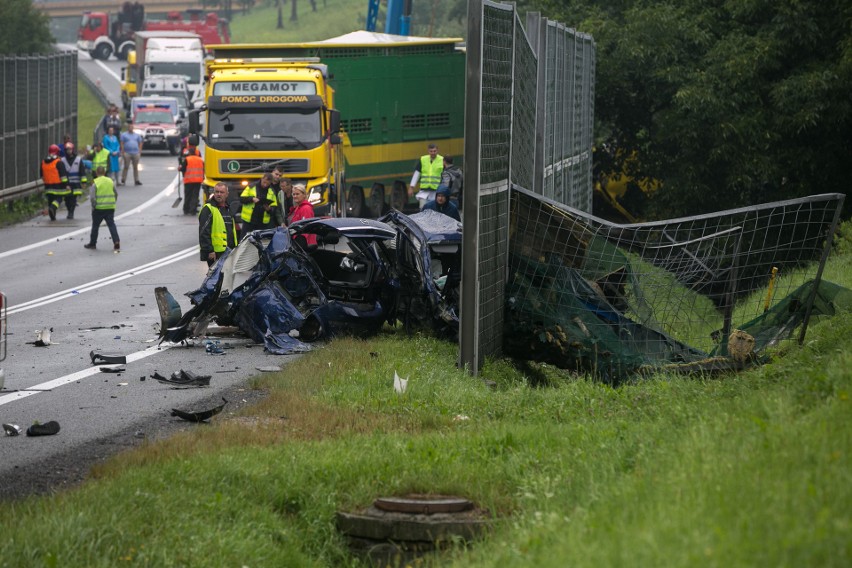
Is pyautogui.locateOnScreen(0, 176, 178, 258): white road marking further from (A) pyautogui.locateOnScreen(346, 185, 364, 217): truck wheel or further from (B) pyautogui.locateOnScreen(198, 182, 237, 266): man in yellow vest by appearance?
(B) pyautogui.locateOnScreen(198, 182, 237, 266): man in yellow vest

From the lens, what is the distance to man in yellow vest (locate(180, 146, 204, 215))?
30.2 meters

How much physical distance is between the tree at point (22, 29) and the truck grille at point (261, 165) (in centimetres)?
3638

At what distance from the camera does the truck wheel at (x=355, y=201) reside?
2930 cm

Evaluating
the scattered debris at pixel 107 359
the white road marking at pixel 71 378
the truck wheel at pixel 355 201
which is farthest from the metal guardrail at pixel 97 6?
the scattered debris at pixel 107 359

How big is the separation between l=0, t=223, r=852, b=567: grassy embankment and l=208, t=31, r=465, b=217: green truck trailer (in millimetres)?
17573

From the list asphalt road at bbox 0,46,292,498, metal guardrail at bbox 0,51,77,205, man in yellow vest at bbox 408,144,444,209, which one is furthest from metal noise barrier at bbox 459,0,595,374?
metal guardrail at bbox 0,51,77,205

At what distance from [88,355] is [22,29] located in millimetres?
50419

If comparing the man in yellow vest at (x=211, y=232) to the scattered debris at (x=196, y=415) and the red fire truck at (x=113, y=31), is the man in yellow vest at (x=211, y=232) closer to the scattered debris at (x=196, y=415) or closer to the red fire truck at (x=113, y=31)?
the scattered debris at (x=196, y=415)

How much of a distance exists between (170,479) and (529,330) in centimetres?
541

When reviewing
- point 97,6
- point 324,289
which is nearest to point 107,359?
point 324,289

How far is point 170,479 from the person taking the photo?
7.41 m

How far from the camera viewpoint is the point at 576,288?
1176 centimetres

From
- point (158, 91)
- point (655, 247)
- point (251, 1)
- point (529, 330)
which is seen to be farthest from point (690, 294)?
point (251, 1)

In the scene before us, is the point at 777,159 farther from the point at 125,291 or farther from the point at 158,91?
the point at 158,91
